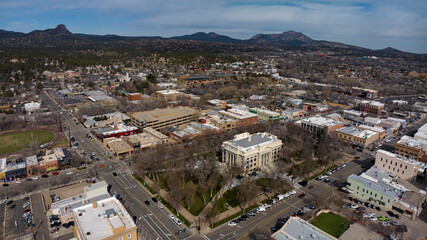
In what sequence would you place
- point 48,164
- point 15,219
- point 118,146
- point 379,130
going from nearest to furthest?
point 15,219
point 48,164
point 118,146
point 379,130

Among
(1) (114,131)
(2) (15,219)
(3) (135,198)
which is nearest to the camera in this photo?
(2) (15,219)

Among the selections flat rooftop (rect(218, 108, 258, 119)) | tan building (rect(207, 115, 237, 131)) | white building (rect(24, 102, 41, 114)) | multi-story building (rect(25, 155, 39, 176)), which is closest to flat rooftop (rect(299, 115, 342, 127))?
flat rooftop (rect(218, 108, 258, 119))

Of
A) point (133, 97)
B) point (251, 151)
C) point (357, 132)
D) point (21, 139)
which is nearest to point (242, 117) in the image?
point (251, 151)

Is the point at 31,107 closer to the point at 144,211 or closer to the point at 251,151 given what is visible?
the point at 144,211

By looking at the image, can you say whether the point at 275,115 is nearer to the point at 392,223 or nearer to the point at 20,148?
the point at 392,223

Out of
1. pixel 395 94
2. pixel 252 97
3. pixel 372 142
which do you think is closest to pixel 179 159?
pixel 372 142

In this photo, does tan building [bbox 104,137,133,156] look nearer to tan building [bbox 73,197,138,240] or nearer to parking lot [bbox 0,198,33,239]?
parking lot [bbox 0,198,33,239]
